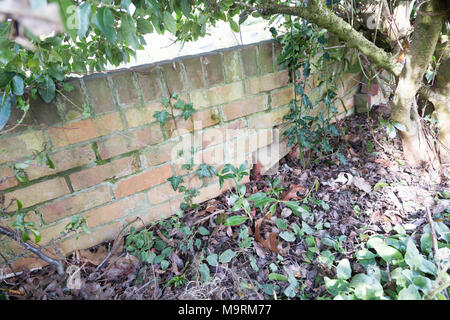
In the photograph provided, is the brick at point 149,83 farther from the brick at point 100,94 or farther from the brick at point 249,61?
the brick at point 249,61

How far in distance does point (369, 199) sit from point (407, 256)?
1.43ft

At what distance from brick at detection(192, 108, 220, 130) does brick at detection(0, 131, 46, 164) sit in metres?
0.66

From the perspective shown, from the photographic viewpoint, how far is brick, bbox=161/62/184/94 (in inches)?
48.2

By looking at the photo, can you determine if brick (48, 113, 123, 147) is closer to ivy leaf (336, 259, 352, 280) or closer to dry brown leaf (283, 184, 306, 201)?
dry brown leaf (283, 184, 306, 201)

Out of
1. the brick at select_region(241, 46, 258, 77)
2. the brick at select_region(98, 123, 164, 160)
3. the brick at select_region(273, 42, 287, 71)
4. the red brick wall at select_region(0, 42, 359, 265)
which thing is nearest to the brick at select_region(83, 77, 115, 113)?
the red brick wall at select_region(0, 42, 359, 265)

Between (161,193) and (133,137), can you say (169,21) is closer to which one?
(133,137)

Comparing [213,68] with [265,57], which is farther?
[265,57]

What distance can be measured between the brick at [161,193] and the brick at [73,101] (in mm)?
492

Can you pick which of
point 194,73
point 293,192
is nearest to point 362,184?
point 293,192

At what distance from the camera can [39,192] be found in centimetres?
112

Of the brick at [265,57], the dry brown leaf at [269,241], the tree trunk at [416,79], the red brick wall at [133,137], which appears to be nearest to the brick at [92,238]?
the red brick wall at [133,137]

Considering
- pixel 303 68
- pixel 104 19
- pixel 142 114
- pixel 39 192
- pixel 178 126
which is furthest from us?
pixel 303 68

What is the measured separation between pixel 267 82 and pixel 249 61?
0.55 feet
